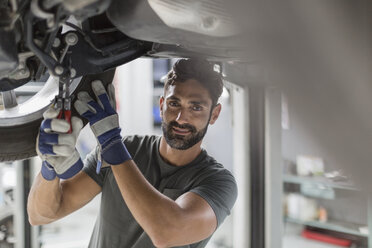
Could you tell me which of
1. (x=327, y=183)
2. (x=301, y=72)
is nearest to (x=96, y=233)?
(x=301, y=72)

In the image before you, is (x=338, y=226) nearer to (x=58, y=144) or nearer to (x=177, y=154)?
(x=177, y=154)

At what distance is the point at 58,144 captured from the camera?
0.81 m

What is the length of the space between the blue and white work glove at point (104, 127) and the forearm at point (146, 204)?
3 centimetres

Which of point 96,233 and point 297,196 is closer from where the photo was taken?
point 96,233

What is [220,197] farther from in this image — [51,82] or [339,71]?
[339,71]

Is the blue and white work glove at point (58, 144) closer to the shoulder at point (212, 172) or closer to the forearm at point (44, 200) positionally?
the forearm at point (44, 200)

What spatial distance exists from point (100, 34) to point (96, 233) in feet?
2.02

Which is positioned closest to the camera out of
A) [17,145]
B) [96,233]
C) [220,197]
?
A: [17,145]

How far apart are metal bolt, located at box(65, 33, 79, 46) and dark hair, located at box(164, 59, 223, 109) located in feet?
1.27

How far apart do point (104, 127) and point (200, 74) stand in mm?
352

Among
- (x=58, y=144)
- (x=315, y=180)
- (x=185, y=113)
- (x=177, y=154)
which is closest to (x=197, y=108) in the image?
(x=185, y=113)

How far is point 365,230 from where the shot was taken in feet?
9.31

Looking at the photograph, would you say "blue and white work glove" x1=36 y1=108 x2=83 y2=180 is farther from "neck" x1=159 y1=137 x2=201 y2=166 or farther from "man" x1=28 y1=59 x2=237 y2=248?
"neck" x1=159 y1=137 x2=201 y2=166

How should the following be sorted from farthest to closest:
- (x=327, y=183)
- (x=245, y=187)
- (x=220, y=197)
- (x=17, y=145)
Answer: (x=327, y=183) < (x=245, y=187) < (x=220, y=197) < (x=17, y=145)
